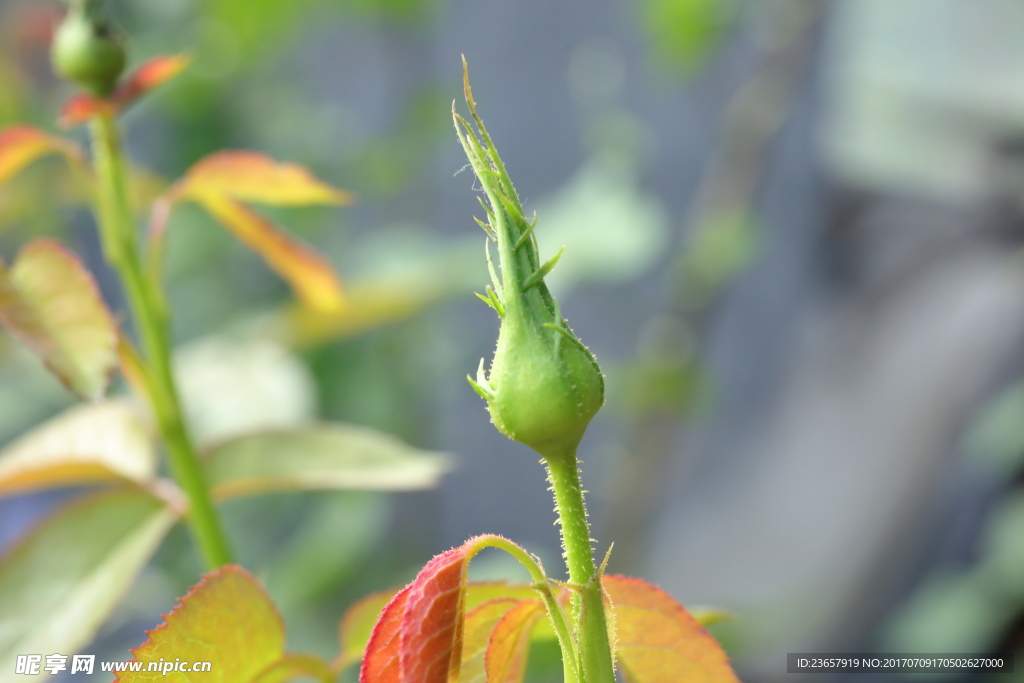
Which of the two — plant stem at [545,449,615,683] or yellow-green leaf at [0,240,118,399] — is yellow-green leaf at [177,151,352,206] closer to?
yellow-green leaf at [0,240,118,399]

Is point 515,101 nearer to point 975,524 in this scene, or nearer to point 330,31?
point 330,31

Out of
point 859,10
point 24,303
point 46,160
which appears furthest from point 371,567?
point 859,10

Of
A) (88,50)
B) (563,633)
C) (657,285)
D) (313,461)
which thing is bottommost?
(563,633)

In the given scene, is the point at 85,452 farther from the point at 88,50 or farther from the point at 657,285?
the point at 657,285

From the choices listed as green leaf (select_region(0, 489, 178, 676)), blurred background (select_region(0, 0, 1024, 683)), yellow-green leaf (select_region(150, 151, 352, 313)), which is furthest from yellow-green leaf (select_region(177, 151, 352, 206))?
blurred background (select_region(0, 0, 1024, 683))

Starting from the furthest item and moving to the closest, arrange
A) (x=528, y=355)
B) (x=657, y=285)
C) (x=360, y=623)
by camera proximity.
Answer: (x=657, y=285), (x=360, y=623), (x=528, y=355)

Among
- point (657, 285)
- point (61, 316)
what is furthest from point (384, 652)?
point (657, 285)
